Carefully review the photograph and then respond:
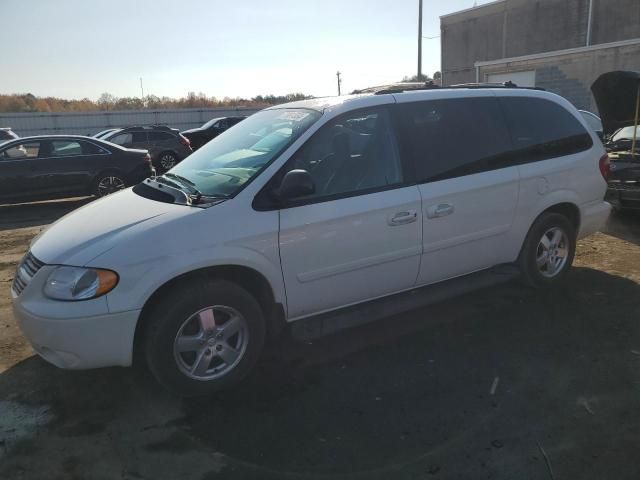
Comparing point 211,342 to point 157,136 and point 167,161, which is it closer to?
point 167,161

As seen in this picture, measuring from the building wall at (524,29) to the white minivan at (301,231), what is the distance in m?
35.4

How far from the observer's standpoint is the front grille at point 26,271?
10.2 feet

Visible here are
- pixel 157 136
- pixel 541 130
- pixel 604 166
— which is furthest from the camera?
pixel 157 136

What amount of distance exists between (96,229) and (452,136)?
105 inches

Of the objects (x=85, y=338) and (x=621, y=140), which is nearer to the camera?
(x=85, y=338)

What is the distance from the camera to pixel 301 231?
10.8ft

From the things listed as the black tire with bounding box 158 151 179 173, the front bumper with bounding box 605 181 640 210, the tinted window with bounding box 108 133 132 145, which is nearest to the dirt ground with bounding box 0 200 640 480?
the front bumper with bounding box 605 181 640 210

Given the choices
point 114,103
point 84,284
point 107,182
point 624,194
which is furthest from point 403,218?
point 114,103

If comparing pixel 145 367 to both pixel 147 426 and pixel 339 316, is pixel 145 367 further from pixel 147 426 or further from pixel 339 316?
pixel 339 316

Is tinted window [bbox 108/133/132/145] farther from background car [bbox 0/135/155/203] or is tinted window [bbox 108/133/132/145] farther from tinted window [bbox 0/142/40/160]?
tinted window [bbox 0/142/40/160]

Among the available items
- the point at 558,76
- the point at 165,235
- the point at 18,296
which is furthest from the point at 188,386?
the point at 558,76

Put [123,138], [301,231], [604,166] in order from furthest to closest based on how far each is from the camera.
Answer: [123,138]
[604,166]
[301,231]

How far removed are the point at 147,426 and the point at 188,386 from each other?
32 cm

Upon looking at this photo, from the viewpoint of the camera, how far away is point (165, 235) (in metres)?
3.00
